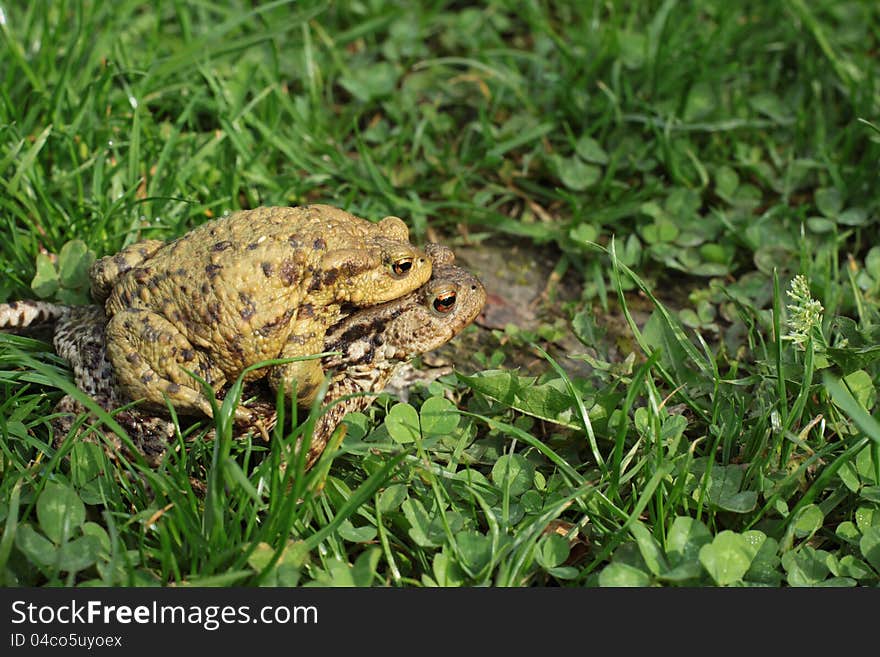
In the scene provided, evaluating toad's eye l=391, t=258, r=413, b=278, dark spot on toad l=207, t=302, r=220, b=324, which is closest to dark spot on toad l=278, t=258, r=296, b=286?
dark spot on toad l=207, t=302, r=220, b=324

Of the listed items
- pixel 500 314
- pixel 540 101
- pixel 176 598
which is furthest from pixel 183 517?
pixel 540 101

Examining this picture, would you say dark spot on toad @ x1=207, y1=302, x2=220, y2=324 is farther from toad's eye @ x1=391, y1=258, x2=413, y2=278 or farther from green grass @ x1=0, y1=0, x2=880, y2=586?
toad's eye @ x1=391, y1=258, x2=413, y2=278

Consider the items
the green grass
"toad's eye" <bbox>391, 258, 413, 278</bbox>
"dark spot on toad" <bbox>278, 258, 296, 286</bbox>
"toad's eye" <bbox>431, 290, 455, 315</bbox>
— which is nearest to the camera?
the green grass

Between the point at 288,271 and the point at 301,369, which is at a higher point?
the point at 288,271

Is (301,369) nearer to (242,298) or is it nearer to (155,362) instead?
(242,298)

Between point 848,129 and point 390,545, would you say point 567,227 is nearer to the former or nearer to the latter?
point 848,129

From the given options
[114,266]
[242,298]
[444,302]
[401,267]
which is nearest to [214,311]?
[242,298]
